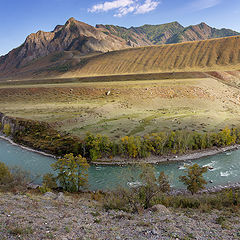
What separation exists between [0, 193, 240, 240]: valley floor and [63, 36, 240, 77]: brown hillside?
146171 millimetres

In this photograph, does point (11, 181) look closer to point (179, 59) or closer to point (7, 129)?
point (7, 129)

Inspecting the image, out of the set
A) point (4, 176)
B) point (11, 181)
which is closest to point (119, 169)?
point (11, 181)

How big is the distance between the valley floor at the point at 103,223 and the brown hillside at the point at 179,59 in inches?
5755

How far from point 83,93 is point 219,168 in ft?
258

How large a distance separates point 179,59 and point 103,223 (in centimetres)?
16841

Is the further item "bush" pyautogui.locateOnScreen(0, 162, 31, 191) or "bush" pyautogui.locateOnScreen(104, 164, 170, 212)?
"bush" pyautogui.locateOnScreen(0, 162, 31, 191)

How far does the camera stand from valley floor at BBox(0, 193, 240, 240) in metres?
15.2

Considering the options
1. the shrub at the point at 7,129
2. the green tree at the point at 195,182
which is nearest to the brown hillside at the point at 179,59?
the shrub at the point at 7,129

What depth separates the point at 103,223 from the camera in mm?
18234

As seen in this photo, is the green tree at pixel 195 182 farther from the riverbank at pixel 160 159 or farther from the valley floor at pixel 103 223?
the riverbank at pixel 160 159

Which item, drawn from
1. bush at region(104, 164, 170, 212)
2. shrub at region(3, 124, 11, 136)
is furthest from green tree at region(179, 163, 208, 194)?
shrub at region(3, 124, 11, 136)

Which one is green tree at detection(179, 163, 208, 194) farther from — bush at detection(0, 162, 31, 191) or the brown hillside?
the brown hillside

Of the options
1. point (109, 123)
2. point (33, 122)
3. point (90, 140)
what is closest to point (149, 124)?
point (109, 123)

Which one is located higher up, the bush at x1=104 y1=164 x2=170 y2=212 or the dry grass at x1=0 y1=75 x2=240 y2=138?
the dry grass at x1=0 y1=75 x2=240 y2=138
